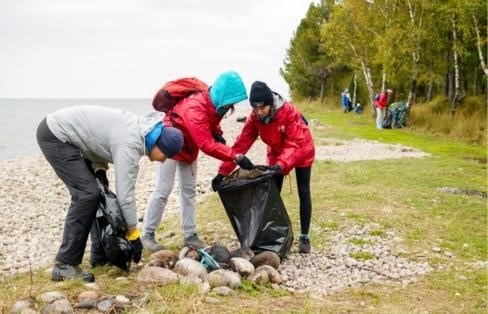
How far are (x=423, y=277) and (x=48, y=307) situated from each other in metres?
3.42

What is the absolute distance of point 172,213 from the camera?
8781mm

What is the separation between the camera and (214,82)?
17.7 feet

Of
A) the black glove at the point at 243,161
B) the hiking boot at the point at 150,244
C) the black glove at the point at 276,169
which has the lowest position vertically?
the hiking boot at the point at 150,244

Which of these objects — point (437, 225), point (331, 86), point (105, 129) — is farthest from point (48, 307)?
point (331, 86)

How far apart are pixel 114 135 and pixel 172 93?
1107 mm

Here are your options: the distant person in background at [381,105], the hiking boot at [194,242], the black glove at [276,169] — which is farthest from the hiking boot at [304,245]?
the distant person in background at [381,105]

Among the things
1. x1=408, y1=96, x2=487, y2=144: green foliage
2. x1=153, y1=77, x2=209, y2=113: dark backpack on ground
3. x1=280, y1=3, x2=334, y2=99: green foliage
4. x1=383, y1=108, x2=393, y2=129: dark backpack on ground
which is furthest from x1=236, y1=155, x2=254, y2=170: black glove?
x1=280, y1=3, x2=334, y2=99: green foliage

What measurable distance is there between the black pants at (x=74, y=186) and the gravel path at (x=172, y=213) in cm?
109

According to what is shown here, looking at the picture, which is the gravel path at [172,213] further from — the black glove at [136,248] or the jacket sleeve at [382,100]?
the jacket sleeve at [382,100]

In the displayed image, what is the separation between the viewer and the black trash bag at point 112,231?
4.75 m

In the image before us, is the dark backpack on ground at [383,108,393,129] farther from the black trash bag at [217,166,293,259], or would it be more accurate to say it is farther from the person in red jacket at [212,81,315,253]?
the black trash bag at [217,166,293,259]

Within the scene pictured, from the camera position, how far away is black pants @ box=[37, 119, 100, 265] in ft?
15.4

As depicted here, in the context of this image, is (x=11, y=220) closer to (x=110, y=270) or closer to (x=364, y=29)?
(x=110, y=270)

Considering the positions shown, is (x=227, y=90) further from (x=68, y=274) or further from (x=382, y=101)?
(x=382, y=101)
